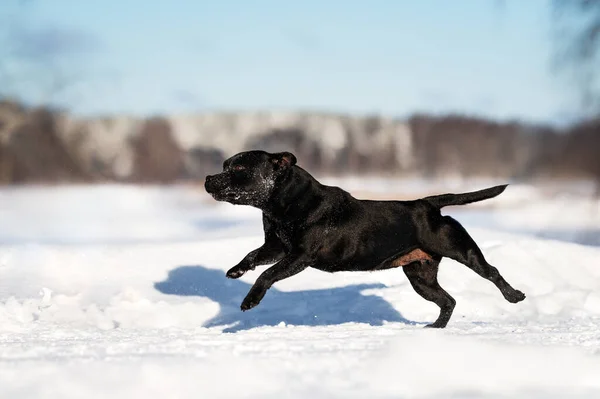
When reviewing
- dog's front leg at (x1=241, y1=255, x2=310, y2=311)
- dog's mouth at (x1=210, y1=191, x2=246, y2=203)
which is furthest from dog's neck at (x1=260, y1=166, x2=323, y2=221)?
dog's front leg at (x1=241, y1=255, x2=310, y2=311)

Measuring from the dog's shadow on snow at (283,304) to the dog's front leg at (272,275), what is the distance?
4.04 feet

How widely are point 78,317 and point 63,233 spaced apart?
792cm

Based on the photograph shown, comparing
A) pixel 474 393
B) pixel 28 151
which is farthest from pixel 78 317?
pixel 28 151

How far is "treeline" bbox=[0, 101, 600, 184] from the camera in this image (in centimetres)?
2492

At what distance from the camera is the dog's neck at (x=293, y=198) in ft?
22.6

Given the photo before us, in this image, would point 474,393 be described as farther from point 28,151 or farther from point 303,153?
point 303,153

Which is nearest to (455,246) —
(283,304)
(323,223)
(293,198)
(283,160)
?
(323,223)

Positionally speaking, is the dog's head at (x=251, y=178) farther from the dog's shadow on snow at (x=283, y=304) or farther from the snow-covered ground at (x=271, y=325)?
the dog's shadow on snow at (x=283, y=304)

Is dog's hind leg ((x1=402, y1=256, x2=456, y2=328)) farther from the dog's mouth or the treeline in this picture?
the treeline

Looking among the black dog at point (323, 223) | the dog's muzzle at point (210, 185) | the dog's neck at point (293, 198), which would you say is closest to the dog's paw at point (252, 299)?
the black dog at point (323, 223)

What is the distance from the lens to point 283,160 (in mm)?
6934

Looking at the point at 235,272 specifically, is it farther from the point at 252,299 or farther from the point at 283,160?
the point at 283,160

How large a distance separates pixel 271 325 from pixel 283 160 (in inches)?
74.4

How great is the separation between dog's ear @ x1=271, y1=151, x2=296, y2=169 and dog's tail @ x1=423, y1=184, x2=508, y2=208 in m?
1.25
